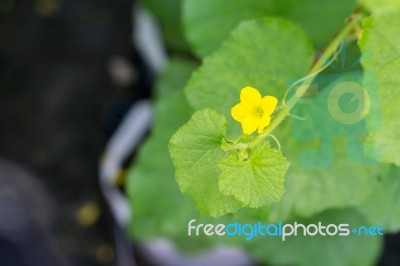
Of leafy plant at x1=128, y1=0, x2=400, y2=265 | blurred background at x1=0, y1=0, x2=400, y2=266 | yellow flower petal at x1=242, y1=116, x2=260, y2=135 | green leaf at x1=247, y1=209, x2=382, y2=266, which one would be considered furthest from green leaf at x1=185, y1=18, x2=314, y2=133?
blurred background at x1=0, y1=0, x2=400, y2=266

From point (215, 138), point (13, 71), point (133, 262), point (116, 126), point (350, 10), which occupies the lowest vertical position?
point (215, 138)

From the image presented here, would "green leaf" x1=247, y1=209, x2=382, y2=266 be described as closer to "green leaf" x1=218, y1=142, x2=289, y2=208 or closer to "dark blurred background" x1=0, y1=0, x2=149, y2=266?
"green leaf" x1=218, y1=142, x2=289, y2=208

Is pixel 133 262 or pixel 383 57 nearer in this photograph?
pixel 383 57

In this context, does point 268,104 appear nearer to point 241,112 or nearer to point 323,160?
point 241,112

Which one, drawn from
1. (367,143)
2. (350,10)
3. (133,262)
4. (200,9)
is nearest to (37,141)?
(133,262)

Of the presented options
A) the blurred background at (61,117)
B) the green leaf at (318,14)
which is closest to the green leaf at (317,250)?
the green leaf at (318,14)

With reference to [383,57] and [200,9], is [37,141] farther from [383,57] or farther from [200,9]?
[383,57]

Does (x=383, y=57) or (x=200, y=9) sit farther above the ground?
(x=200, y=9)

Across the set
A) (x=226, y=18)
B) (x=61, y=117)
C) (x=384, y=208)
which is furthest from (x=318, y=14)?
(x=61, y=117)
